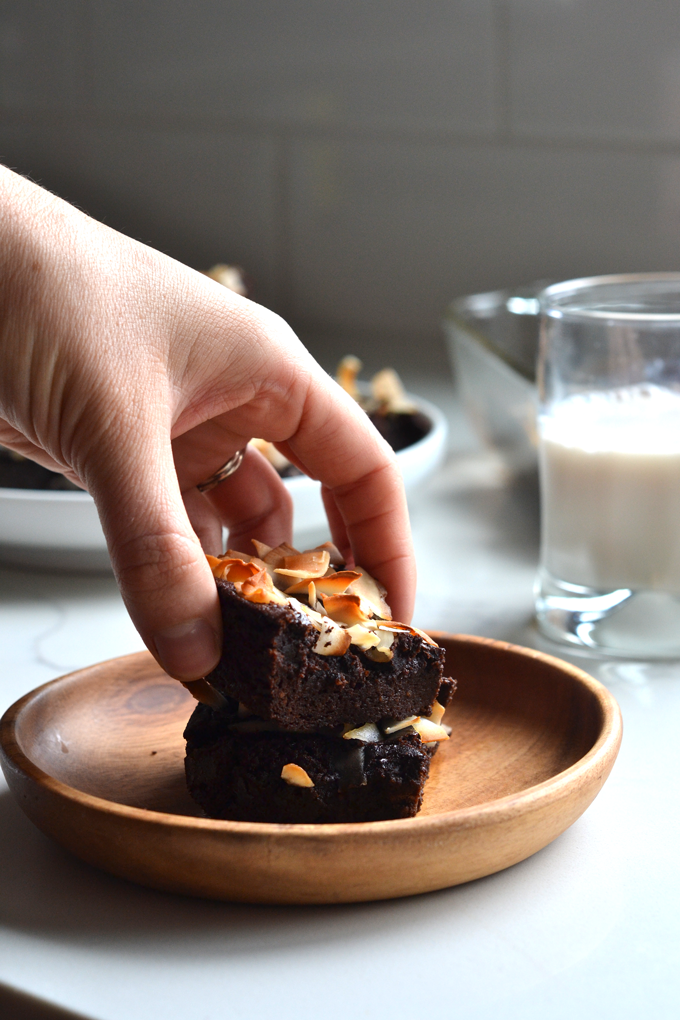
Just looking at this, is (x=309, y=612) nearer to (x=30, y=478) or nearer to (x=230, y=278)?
(x=30, y=478)

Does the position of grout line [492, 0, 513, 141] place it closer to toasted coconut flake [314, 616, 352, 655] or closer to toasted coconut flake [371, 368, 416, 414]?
toasted coconut flake [371, 368, 416, 414]

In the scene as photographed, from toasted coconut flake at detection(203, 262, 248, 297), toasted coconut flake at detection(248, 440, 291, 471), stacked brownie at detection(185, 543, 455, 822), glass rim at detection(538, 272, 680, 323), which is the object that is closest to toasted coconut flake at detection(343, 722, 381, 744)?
stacked brownie at detection(185, 543, 455, 822)

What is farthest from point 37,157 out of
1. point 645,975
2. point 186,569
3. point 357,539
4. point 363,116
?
point 645,975

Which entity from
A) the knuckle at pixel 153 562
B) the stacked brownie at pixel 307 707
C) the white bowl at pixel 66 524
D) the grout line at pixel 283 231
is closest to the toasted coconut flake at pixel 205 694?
the stacked brownie at pixel 307 707

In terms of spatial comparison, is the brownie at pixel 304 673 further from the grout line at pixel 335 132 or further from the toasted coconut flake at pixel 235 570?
the grout line at pixel 335 132

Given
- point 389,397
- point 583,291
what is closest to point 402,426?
point 389,397
